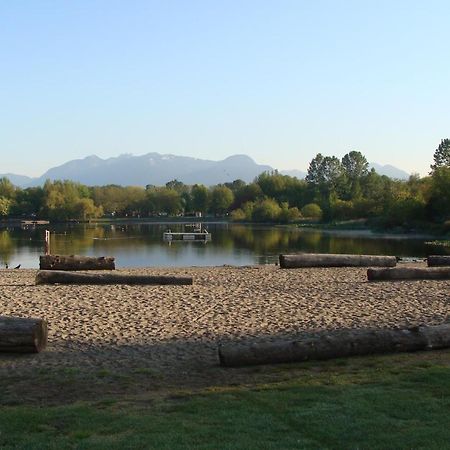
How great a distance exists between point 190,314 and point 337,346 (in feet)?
20.9

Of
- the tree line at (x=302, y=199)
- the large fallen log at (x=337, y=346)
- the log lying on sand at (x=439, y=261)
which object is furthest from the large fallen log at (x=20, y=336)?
the tree line at (x=302, y=199)

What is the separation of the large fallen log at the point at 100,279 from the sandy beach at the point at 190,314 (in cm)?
70

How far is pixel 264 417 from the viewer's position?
763 centimetres

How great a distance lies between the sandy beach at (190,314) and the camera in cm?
1216

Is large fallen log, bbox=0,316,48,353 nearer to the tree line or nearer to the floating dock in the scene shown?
the floating dock

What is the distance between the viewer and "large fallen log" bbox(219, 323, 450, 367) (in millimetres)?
11086

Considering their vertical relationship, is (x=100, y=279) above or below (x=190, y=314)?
above

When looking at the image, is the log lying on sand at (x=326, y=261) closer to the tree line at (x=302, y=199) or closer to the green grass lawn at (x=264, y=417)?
the green grass lawn at (x=264, y=417)

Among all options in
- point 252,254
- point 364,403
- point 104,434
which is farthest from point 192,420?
point 252,254

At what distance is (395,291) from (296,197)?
159m

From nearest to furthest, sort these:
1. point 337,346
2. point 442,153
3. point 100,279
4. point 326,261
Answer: point 337,346
point 100,279
point 326,261
point 442,153

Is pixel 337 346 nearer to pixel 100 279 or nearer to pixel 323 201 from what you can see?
pixel 100 279

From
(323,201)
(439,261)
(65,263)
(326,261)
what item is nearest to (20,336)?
(65,263)

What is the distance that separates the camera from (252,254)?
190 feet
